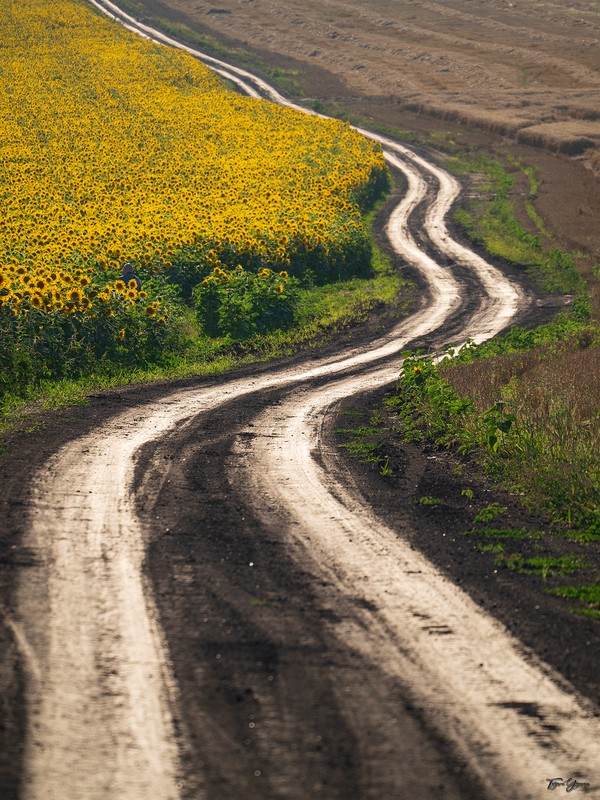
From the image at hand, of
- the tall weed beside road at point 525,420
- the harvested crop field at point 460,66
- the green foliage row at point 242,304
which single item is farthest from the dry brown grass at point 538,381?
the harvested crop field at point 460,66

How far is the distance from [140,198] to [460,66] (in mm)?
53239

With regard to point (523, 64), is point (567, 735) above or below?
below

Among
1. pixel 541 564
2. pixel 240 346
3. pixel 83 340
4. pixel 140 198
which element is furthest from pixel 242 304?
pixel 541 564

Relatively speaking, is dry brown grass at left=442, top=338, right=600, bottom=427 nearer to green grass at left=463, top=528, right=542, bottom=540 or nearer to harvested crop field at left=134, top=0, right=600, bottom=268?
green grass at left=463, top=528, right=542, bottom=540

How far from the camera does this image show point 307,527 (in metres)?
8.81

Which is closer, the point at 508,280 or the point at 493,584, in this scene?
the point at 493,584

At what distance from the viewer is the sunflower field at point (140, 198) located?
56.3 ft

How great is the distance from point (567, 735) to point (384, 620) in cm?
174

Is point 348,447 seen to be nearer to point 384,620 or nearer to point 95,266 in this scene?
point 384,620

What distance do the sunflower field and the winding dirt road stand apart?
265 inches

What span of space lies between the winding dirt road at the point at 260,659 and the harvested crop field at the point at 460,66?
25.0m

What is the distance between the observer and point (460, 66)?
74.6m

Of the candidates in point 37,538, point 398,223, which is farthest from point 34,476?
point 398,223

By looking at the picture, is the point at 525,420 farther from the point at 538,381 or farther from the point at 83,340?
the point at 83,340
